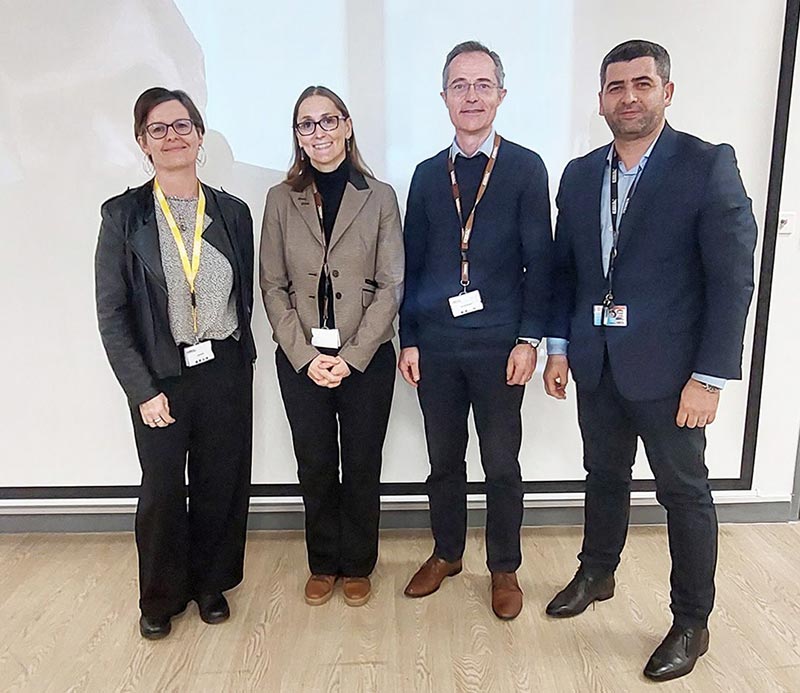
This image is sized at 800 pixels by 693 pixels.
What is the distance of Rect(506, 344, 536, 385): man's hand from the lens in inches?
87.7

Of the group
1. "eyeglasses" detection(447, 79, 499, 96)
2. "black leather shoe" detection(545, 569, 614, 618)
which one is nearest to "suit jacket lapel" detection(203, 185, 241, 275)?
"eyeglasses" detection(447, 79, 499, 96)

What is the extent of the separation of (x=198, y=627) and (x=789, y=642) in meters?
1.96

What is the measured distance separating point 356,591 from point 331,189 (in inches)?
55.3

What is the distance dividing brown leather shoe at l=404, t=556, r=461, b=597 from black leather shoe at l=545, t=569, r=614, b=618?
1.28 ft

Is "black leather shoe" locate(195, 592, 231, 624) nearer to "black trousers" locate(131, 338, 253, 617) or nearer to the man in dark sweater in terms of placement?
"black trousers" locate(131, 338, 253, 617)

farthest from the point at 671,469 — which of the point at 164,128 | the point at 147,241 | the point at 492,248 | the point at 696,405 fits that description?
the point at 164,128

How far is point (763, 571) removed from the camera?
2691mm

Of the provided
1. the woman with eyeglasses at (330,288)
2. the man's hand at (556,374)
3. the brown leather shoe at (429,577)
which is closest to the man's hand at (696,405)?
the man's hand at (556,374)

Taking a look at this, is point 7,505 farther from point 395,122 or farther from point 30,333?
point 395,122

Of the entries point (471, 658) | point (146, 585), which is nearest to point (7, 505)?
point (146, 585)

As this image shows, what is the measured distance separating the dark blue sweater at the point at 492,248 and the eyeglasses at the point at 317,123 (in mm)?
347

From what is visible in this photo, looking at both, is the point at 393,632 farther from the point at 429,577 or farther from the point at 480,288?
the point at 480,288

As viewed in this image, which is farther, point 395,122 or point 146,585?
point 395,122

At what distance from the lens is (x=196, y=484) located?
233 centimetres
